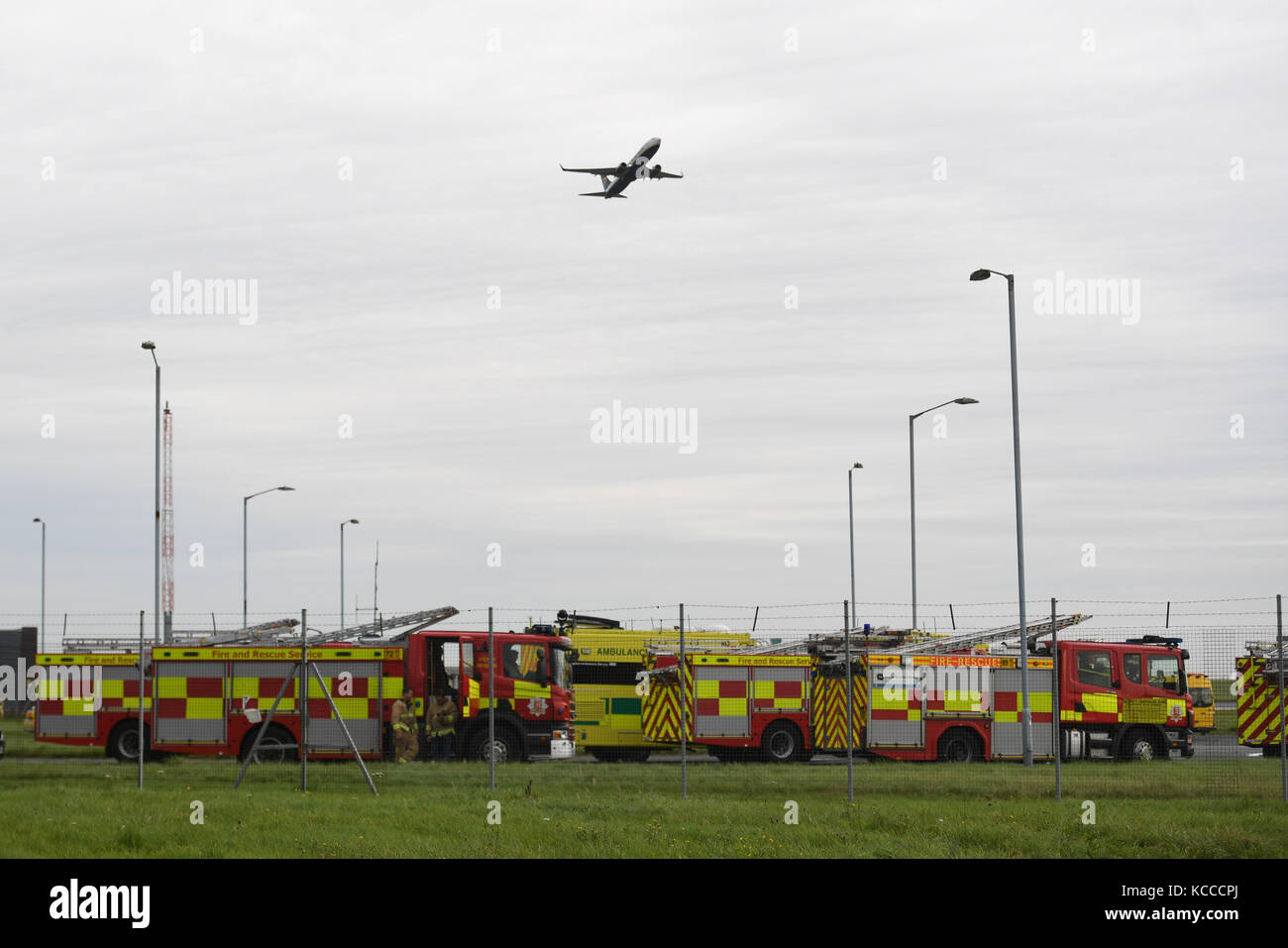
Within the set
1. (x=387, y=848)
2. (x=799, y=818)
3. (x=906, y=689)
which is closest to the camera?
(x=387, y=848)

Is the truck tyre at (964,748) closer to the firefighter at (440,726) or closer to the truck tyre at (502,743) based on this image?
the truck tyre at (502,743)

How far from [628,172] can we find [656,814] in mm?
27923

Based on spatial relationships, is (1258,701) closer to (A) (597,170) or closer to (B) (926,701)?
(B) (926,701)

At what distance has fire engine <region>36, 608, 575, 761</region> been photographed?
25500 millimetres

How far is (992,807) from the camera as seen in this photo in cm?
1661

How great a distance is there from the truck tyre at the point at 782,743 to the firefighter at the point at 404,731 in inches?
263

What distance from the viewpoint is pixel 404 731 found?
25391 mm

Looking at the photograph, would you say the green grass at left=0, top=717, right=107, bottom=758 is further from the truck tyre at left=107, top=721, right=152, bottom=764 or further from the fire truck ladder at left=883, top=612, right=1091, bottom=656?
the fire truck ladder at left=883, top=612, right=1091, bottom=656

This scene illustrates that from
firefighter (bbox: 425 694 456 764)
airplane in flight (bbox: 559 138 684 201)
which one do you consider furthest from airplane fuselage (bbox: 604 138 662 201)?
firefighter (bbox: 425 694 456 764)

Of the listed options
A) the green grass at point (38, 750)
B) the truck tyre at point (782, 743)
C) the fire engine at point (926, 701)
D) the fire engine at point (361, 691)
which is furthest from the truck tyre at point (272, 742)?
the truck tyre at point (782, 743)
